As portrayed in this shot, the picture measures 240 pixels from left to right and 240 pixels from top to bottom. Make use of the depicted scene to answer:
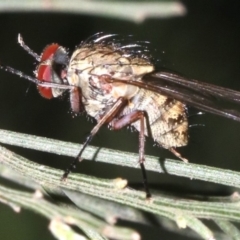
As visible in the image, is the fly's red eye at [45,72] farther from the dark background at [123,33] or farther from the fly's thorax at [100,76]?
the dark background at [123,33]

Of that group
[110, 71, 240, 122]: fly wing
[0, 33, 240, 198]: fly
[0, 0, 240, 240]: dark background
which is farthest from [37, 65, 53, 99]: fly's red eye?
[0, 0, 240, 240]: dark background

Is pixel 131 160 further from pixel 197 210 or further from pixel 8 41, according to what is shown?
pixel 8 41

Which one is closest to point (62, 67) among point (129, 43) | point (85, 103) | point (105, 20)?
point (85, 103)

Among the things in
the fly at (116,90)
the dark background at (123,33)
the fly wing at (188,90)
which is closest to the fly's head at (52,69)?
the fly at (116,90)

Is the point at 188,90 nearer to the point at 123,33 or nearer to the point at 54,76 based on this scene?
the point at 54,76

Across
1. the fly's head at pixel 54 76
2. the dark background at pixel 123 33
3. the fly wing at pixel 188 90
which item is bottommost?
the dark background at pixel 123 33

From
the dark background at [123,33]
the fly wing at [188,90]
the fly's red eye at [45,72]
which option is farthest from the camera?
the dark background at [123,33]
